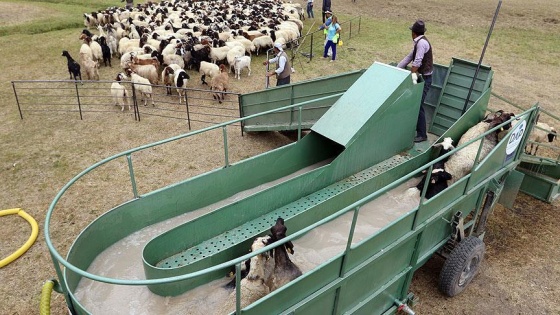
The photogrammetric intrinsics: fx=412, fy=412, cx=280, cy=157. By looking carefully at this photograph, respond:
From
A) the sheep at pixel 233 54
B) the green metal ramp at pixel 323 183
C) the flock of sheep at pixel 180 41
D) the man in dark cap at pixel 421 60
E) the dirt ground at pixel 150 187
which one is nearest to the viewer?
the green metal ramp at pixel 323 183

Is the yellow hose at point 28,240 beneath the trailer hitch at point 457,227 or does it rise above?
beneath

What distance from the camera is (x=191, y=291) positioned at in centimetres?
496

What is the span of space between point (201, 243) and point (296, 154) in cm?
228

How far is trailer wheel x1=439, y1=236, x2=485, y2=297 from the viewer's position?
6.20 metres

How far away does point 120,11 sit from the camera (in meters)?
21.8

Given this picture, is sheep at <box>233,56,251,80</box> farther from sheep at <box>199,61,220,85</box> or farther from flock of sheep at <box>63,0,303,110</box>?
sheep at <box>199,61,220,85</box>

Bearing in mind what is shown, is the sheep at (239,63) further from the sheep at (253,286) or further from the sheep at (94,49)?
the sheep at (253,286)

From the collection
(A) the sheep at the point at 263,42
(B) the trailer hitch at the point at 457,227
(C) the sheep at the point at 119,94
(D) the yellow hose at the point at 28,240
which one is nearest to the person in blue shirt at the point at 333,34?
(A) the sheep at the point at 263,42

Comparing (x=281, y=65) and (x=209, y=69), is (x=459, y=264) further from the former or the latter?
(x=209, y=69)

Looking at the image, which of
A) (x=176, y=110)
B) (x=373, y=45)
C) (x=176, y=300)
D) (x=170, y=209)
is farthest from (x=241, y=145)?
Result: (x=373, y=45)

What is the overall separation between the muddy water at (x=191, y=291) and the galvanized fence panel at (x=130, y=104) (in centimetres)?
637

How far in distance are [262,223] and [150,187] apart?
403cm

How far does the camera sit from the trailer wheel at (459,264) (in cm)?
620

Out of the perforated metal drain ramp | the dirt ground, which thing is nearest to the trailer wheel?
the dirt ground
